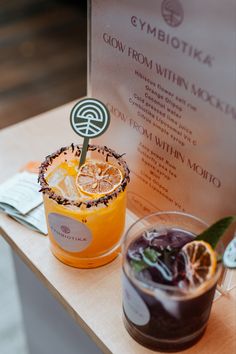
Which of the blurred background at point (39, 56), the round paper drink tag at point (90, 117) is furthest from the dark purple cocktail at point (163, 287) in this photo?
the blurred background at point (39, 56)

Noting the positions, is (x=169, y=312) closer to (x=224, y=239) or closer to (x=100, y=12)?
(x=224, y=239)

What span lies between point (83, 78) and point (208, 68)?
194 cm

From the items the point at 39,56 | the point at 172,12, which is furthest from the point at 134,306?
the point at 39,56

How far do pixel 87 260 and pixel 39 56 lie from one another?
80.9 inches

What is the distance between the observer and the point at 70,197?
2.26 feet

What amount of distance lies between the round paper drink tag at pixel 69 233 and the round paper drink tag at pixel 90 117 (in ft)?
0.36

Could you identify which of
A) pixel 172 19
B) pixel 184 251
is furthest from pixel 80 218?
pixel 172 19

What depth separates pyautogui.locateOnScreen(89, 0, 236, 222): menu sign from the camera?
1.89 ft

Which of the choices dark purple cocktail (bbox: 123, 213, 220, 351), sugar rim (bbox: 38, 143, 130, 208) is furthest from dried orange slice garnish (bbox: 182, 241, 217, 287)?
sugar rim (bbox: 38, 143, 130, 208)

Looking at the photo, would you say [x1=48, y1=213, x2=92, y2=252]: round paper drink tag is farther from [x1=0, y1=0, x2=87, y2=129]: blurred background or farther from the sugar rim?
[x1=0, y1=0, x2=87, y2=129]: blurred background

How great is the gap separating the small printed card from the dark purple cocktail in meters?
0.20

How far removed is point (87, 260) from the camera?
0.72 metres

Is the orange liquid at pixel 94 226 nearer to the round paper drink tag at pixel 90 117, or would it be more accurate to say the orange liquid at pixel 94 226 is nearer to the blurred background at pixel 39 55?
the round paper drink tag at pixel 90 117

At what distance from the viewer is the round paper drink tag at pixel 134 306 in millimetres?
595
